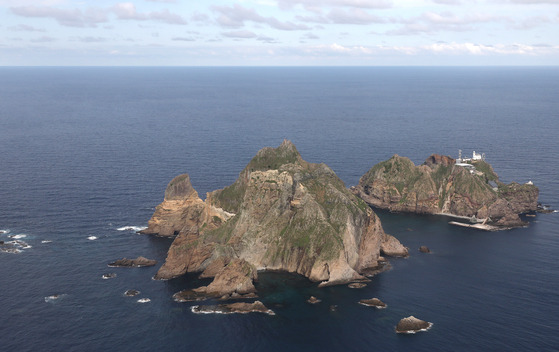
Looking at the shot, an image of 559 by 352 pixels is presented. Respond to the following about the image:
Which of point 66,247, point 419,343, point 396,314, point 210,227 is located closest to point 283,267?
point 210,227

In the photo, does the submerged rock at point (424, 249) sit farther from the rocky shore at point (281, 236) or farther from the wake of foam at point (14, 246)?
the wake of foam at point (14, 246)

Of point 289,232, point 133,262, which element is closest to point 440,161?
point 289,232

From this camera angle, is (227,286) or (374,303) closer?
(374,303)

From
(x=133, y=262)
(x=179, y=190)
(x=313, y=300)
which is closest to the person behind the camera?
(x=313, y=300)

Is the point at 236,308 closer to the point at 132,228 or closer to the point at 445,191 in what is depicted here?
the point at 132,228

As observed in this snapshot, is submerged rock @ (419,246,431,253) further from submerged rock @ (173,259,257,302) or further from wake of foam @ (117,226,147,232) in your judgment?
wake of foam @ (117,226,147,232)

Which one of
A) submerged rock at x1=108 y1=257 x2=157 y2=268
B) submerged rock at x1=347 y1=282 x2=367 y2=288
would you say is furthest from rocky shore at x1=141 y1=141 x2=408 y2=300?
submerged rock at x1=108 y1=257 x2=157 y2=268

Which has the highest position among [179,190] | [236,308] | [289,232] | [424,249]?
[179,190]

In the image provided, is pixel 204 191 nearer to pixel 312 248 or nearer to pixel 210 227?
pixel 210 227
